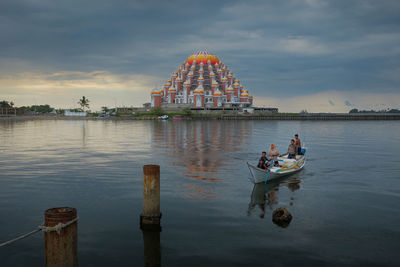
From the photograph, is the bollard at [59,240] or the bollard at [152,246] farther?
the bollard at [152,246]

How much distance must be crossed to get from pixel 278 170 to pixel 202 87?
128m

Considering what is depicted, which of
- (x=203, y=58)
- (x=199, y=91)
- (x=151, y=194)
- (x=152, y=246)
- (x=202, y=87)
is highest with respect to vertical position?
(x=203, y=58)

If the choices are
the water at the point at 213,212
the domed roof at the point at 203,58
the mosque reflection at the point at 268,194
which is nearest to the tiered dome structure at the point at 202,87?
the domed roof at the point at 203,58

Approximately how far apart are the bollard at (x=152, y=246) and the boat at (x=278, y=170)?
26.0 feet

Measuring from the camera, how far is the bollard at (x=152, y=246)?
10516 mm

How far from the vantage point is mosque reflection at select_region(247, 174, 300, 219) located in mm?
15844

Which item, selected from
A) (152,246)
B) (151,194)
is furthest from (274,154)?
(152,246)

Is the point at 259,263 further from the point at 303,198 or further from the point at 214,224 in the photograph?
the point at 303,198

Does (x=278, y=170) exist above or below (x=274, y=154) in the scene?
below

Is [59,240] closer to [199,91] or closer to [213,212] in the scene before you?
[213,212]

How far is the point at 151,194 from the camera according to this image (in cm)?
1223

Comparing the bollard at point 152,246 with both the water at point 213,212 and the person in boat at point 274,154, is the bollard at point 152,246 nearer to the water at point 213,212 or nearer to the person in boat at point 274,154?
the water at point 213,212

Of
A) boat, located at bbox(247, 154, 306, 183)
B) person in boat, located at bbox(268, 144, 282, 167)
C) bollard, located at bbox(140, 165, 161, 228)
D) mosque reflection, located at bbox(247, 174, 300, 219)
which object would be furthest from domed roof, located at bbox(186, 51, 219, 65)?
bollard, located at bbox(140, 165, 161, 228)

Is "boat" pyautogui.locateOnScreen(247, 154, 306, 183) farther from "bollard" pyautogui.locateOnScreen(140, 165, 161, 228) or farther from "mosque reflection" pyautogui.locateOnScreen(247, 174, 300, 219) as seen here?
"bollard" pyautogui.locateOnScreen(140, 165, 161, 228)
